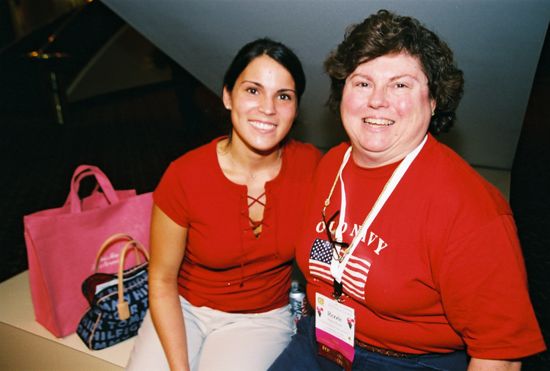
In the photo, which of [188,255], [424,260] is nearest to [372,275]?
[424,260]

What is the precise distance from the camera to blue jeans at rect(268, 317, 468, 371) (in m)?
1.21

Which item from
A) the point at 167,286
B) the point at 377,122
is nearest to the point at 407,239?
the point at 377,122

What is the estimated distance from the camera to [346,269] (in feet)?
3.97

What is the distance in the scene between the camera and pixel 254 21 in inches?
78.6

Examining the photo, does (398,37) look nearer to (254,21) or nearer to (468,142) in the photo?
(254,21)

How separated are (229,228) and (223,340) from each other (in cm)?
37

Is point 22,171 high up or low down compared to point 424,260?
down

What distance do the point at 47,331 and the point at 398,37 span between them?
5.47ft

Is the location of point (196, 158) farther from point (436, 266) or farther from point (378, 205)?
point (436, 266)

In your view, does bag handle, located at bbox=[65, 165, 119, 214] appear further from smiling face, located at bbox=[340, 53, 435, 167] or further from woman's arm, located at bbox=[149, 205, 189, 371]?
smiling face, located at bbox=[340, 53, 435, 167]

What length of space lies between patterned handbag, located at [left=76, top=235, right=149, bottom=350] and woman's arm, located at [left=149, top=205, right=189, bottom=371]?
176mm

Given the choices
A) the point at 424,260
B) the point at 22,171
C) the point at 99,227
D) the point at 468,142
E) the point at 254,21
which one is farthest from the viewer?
the point at 22,171

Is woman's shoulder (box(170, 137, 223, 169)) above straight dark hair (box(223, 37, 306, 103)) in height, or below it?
below

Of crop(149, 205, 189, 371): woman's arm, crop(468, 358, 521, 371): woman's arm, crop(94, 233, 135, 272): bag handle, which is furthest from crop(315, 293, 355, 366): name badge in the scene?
crop(94, 233, 135, 272): bag handle
